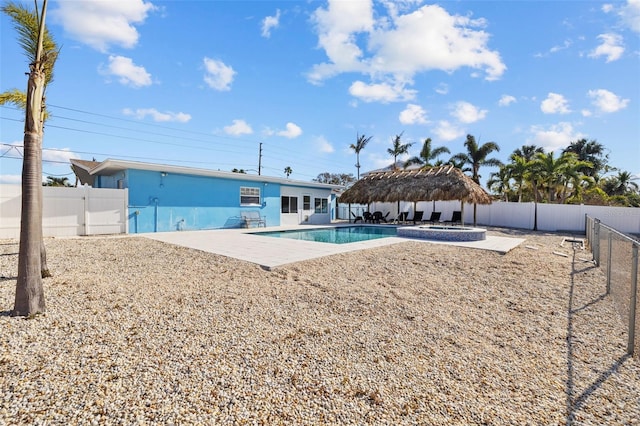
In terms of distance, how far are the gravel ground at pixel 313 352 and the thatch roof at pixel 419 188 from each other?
10.9 metres

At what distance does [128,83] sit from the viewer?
19.7 meters

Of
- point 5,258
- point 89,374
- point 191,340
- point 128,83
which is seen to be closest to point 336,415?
point 191,340

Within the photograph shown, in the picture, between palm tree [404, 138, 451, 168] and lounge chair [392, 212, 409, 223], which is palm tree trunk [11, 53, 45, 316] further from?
palm tree [404, 138, 451, 168]

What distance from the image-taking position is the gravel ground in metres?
2.24

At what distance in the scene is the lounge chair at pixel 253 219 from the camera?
17484 mm

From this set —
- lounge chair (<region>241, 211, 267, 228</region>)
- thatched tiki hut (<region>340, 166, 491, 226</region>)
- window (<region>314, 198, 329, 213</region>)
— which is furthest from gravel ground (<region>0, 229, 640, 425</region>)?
window (<region>314, 198, 329, 213</region>)

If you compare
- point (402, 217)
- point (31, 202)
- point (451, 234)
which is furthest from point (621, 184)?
A: point (31, 202)

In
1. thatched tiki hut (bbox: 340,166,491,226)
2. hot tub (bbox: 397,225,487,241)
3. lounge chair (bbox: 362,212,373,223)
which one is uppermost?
thatched tiki hut (bbox: 340,166,491,226)

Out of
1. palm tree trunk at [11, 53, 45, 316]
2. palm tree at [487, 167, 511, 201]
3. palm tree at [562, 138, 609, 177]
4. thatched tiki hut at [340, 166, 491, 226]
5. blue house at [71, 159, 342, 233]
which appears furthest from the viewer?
palm tree at [562, 138, 609, 177]

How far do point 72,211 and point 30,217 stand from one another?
34.5 feet

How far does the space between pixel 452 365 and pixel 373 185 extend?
1866cm

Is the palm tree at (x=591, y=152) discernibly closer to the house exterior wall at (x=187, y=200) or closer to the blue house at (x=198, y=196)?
the blue house at (x=198, y=196)

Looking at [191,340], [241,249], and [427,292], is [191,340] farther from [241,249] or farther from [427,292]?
[241,249]

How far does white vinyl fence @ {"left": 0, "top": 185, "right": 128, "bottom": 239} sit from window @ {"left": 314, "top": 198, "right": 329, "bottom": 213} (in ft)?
39.8
